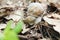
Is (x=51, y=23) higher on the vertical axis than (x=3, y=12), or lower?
lower

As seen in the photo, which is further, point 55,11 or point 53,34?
point 55,11

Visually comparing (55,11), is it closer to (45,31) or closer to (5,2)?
(45,31)

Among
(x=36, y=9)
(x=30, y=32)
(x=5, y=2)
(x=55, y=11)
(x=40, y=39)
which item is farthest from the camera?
(x=5, y=2)

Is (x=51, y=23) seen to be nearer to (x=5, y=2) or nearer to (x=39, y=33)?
(x=39, y=33)

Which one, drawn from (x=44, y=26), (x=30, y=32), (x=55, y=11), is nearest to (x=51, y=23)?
(x=44, y=26)

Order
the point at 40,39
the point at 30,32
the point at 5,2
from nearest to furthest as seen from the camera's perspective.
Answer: the point at 40,39
the point at 30,32
the point at 5,2

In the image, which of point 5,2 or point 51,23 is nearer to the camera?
point 51,23

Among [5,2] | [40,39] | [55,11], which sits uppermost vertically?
[5,2]

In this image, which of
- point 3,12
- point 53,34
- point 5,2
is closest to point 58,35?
point 53,34

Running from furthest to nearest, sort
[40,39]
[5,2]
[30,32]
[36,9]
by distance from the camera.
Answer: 1. [5,2]
2. [36,9]
3. [30,32]
4. [40,39]
